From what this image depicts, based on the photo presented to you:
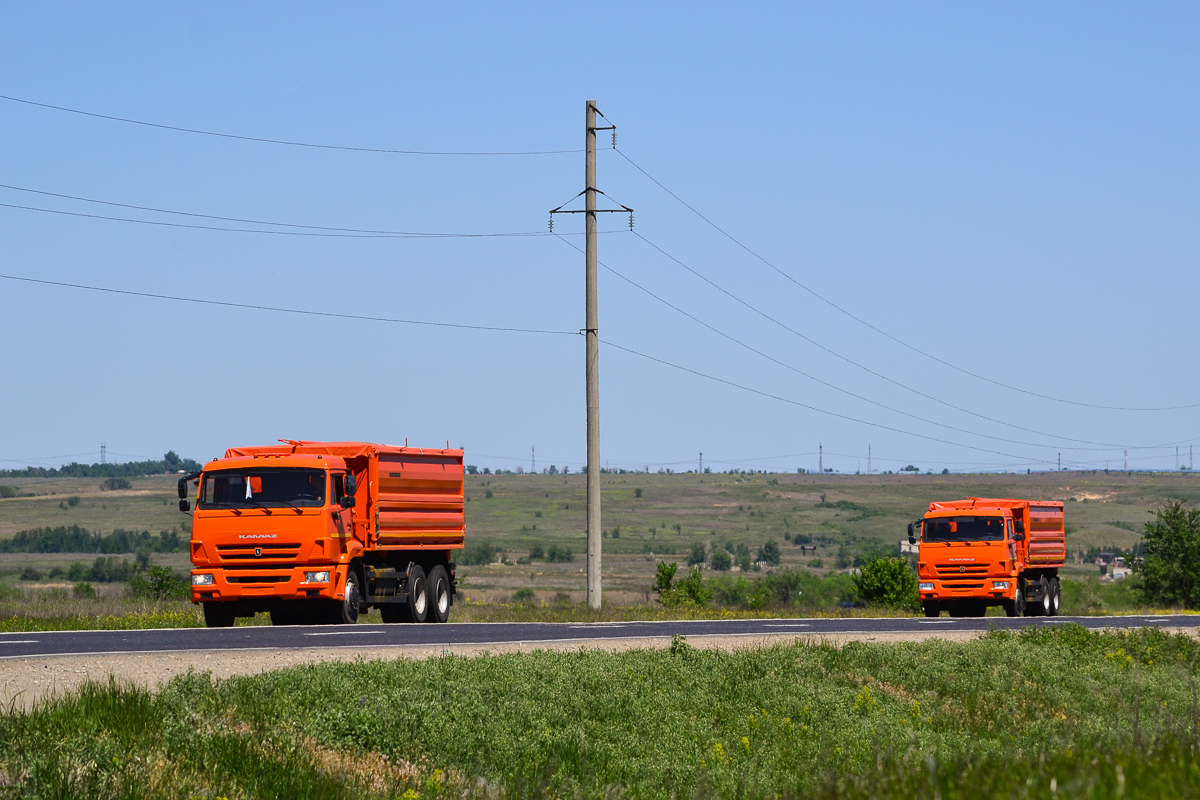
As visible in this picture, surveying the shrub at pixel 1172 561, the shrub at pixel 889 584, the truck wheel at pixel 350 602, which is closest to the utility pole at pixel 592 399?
the truck wheel at pixel 350 602

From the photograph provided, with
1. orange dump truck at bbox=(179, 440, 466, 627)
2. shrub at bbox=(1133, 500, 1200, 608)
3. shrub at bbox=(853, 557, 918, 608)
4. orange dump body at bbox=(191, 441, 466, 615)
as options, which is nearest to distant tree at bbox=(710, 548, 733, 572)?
shrub at bbox=(1133, 500, 1200, 608)

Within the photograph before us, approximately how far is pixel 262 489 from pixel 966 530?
2094cm

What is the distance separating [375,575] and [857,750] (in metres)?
15.3

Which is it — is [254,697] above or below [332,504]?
below

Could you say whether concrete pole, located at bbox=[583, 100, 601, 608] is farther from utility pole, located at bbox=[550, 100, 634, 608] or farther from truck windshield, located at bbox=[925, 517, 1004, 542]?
truck windshield, located at bbox=[925, 517, 1004, 542]

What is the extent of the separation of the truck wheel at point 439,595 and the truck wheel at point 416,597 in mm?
146

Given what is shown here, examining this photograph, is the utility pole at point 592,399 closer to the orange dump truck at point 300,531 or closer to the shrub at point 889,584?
the orange dump truck at point 300,531

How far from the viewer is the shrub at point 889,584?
52594 millimetres

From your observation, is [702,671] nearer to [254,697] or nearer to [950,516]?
[254,697]

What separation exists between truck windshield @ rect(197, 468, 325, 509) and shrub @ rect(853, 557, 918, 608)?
114 feet

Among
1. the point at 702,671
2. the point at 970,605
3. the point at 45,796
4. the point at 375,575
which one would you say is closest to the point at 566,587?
the point at 970,605

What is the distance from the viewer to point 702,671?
47.6 ft

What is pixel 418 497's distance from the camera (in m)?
25.7

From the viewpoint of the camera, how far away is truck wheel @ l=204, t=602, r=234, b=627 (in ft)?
75.9
